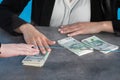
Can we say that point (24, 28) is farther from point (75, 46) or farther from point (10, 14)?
point (75, 46)

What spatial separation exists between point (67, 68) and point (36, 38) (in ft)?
0.91

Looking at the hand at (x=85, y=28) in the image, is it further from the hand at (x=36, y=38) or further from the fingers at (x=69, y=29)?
the hand at (x=36, y=38)

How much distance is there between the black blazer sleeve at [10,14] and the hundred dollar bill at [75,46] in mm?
266

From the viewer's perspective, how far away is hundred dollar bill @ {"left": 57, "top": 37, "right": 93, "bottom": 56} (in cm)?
123

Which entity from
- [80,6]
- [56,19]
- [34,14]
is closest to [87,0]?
[80,6]

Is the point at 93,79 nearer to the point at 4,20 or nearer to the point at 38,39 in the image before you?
the point at 38,39

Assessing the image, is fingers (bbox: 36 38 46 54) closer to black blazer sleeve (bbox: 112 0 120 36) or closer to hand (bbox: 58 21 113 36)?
hand (bbox: 58 21 113 36)

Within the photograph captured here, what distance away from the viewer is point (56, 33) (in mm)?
1430

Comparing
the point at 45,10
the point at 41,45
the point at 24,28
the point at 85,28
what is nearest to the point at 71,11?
the point at 45,10

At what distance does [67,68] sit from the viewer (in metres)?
1.11

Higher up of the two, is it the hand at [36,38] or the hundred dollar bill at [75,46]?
the hand at [36,38]

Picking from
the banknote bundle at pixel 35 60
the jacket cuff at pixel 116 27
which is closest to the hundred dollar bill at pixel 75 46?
the banknote bundle at pixel 35 60

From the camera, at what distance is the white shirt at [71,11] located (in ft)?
5.44

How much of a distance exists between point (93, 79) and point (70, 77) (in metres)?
0.09
